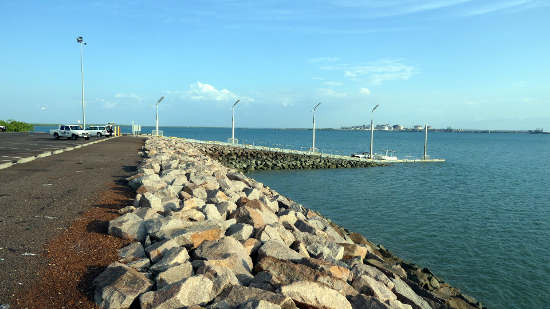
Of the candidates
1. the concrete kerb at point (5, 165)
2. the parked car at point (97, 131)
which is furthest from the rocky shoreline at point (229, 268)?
the parked car at point (97, 131)

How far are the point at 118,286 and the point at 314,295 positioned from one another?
6.66 ft

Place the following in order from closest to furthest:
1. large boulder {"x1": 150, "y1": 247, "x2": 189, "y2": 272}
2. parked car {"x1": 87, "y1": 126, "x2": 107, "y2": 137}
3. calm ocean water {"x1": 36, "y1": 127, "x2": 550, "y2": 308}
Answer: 1. large boulder {"x1": 150, "y1": 247, "x2": 189, "y2": 272}
2. calm ocean water {"x1": 36, "y1": 127, "x2": 550, "y2": 308}
3. parked car {"x1": 87, "y1": 126, "x2": 107, "y2": 137}

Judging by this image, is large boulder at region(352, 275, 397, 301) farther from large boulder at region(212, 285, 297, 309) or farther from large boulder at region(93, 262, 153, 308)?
large boulder at region(93, 262, 153, 308)

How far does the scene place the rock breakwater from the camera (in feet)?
121

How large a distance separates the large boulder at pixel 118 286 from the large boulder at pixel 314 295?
1.48 metres

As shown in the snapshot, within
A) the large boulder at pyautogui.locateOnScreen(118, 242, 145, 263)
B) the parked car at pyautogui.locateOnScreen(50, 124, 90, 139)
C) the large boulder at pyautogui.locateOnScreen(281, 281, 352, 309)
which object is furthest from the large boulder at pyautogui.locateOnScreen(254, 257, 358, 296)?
the parked car at pyautogui.locateOnScreen(50, 124, 90, 139)

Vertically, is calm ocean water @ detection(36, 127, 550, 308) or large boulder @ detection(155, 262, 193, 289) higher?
large boulder @ detection(155, 262, 193, 289)

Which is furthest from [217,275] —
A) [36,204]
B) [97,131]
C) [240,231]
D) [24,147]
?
[97,131]

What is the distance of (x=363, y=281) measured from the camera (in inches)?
202

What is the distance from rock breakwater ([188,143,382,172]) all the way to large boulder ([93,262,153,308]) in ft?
99.4

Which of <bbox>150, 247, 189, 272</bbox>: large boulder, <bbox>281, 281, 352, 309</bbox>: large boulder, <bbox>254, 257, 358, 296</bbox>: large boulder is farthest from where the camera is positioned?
<bbox>254, 257, 358, 296</bbox>: large boulder

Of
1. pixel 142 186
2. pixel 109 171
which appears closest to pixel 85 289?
pixel 142 186

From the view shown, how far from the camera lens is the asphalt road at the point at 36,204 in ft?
14.6

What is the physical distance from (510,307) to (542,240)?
6.98 m
